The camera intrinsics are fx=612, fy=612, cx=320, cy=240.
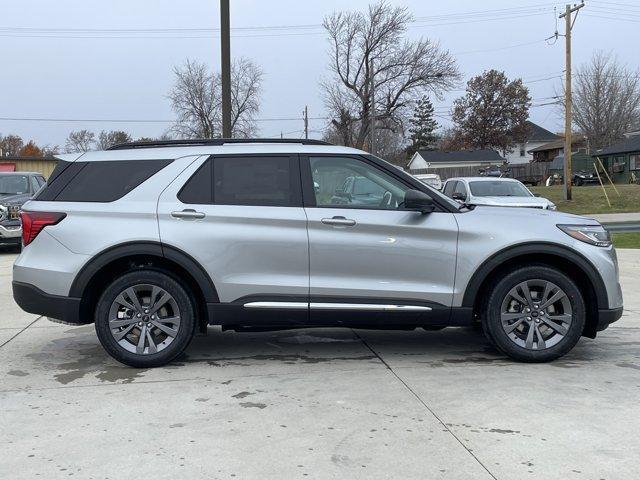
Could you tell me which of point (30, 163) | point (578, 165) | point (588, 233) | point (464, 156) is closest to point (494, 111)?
point (464, 156)

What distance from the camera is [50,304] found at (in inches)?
203

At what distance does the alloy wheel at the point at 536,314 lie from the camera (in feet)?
17.0

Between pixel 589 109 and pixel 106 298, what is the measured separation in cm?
6914

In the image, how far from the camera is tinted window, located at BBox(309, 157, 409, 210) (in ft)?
17.2

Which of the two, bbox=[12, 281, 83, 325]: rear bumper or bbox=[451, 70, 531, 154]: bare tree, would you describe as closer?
bbox=[12, 281, 83, 325]: rear bumper

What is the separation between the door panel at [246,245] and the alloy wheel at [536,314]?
5.77ft

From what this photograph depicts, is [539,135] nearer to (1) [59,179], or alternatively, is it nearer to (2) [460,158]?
(2) [460,158]

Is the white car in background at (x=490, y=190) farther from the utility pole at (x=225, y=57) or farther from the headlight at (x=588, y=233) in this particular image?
the headlight at (x=588, y=233)

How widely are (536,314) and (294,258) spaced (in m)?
2.12

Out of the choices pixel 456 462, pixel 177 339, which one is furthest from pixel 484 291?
pixel 177 339

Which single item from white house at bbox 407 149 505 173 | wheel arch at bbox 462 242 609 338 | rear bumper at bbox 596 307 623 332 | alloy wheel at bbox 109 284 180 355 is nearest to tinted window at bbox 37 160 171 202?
alloy wheel at bbox 109 284 180 355

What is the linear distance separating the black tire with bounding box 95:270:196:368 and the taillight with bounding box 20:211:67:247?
2.38ft

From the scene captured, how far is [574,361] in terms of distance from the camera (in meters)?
5.50

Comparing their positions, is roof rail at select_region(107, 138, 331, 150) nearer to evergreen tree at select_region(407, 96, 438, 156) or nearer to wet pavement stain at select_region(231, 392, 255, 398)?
wet pavement stain at select_region(231, 392, 255, 398)
